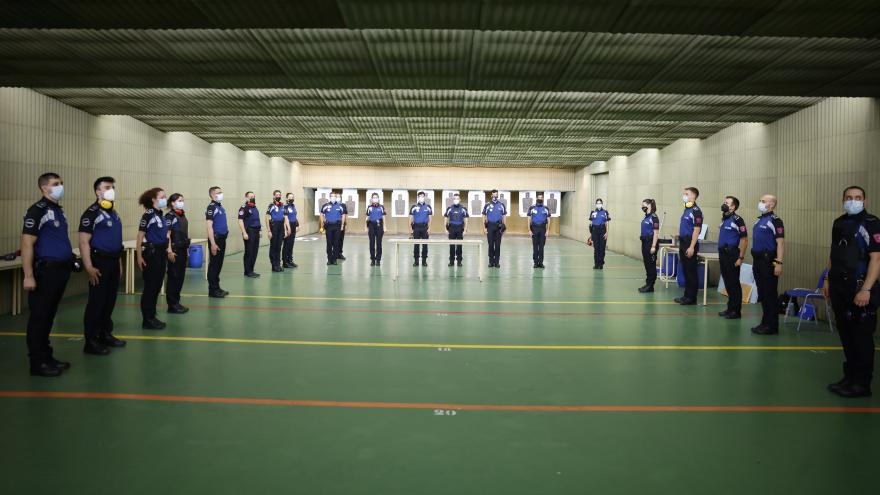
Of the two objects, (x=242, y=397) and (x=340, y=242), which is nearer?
(x=242, y=397)

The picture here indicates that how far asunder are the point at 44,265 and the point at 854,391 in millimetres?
6914

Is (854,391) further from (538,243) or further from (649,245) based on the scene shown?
(538,243)

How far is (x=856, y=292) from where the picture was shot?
539 cm

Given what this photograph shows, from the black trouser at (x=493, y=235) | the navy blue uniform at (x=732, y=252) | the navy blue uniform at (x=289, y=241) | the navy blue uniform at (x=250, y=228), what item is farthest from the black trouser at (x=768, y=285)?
the navy blue uniform at (x=289, y=241)

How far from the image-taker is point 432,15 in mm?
5094

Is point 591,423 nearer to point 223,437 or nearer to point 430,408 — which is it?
point 430,408

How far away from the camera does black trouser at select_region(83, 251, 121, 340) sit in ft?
21.2

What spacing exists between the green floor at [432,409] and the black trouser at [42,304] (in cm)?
27

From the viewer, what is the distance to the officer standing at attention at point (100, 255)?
639cm

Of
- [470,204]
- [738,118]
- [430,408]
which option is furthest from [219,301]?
[470,204]

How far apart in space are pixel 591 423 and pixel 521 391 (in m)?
0.87

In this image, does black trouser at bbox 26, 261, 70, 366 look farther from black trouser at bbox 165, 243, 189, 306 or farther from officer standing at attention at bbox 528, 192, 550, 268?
officer standing at attention at bbox 528, 192, 550, 268

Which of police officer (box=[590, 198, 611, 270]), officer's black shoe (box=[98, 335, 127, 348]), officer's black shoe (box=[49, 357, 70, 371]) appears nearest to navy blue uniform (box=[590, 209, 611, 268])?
police officer (box=[590, 198, 611, 270])

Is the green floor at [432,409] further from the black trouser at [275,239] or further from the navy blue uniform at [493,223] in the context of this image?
Answer: the navy blue uniform at [493,223]
